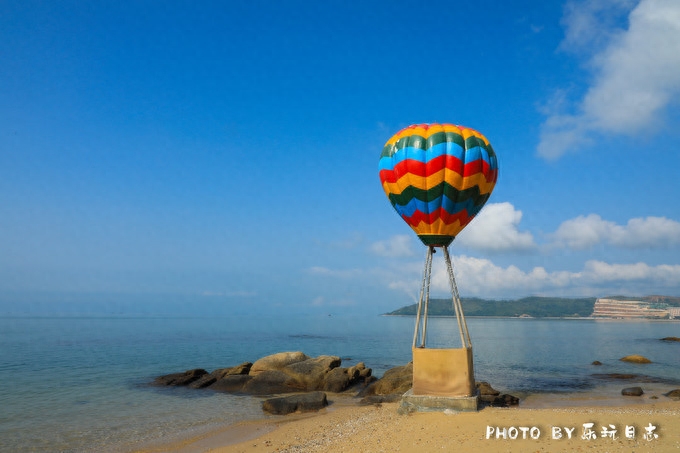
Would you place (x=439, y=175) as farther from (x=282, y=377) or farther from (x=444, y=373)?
(x=282, y=377)

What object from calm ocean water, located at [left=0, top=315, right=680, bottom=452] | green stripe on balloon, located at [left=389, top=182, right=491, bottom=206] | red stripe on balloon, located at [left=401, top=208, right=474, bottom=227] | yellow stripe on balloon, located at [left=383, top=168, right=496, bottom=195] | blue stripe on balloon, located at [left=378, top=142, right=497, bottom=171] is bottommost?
calm ocean water, located at [left=0, top=315, right=680, bottom=452]

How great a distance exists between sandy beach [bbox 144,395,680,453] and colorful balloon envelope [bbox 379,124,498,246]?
573 cm

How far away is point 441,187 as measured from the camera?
14.7m

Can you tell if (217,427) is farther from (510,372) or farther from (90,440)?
(510,372)

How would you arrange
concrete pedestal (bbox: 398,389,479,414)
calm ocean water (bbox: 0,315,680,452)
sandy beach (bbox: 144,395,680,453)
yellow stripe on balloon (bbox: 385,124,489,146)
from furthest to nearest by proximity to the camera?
calm ocean water (bbox: 0,315,680,452)
yellow stripe on balloon (bbox: 385,124,489,146)
concrete pedestal (bbox: 398,389,479,414)
sandy beach (bbox: 144,395,680,453)

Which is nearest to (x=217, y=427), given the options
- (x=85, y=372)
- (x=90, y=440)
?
(x=90, y=440)

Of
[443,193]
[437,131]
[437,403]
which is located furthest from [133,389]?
[437,131]

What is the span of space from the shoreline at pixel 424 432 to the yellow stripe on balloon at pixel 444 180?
22.4 ft

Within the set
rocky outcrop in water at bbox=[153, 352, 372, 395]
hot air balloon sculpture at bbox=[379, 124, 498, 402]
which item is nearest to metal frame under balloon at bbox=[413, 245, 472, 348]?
hot air balloon sculpture at bbox=[379, 124, 498, 402]

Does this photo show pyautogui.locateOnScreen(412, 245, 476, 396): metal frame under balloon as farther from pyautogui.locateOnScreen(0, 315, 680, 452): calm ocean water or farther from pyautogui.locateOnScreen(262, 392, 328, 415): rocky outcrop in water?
pyautogui.locateOnScreen(0, 315, 680, 452): calm ocean water

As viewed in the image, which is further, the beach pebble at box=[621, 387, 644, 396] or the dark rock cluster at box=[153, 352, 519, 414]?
the dark rock cluster at box=[153, 352, 519, 414]

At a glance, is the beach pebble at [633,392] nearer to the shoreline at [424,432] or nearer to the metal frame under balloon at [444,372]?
the shoreline at [424,432]

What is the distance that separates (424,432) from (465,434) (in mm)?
1154

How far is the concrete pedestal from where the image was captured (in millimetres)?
14344
